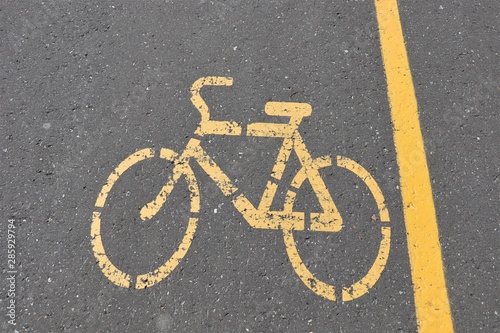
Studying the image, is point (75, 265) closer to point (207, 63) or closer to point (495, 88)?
point (207, 63)

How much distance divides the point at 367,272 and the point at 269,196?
0.80 meters

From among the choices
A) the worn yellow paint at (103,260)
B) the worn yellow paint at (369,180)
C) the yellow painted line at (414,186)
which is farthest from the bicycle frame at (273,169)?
the yellow painted line at (414,186)

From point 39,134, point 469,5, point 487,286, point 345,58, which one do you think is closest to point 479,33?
point 469,5

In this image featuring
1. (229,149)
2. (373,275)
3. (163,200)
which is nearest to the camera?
(373,275)

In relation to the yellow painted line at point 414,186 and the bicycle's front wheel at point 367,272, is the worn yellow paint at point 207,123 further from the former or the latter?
the yellow painted line at point 414,186

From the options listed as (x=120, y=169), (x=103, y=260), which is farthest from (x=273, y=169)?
(x=103, y=260)

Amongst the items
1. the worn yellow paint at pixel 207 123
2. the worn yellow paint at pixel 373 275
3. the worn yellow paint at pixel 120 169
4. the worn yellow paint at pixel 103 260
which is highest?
the worn yellow paint at pixel 207 123

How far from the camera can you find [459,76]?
10.9ft

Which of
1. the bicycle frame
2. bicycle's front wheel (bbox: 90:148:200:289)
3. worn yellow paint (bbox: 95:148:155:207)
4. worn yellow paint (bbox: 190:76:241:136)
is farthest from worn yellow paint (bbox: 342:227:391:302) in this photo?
worn yellow paint (bbox: 95:148:155:207)

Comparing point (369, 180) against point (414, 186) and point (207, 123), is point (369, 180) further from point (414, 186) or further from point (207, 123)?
point (207, 123)

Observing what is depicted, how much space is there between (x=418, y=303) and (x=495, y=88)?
5.85 feet

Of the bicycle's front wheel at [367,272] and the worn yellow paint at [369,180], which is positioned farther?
the worn yellow paint at [369,180]

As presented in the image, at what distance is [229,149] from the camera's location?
3078mm

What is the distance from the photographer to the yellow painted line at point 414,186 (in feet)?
8.71
